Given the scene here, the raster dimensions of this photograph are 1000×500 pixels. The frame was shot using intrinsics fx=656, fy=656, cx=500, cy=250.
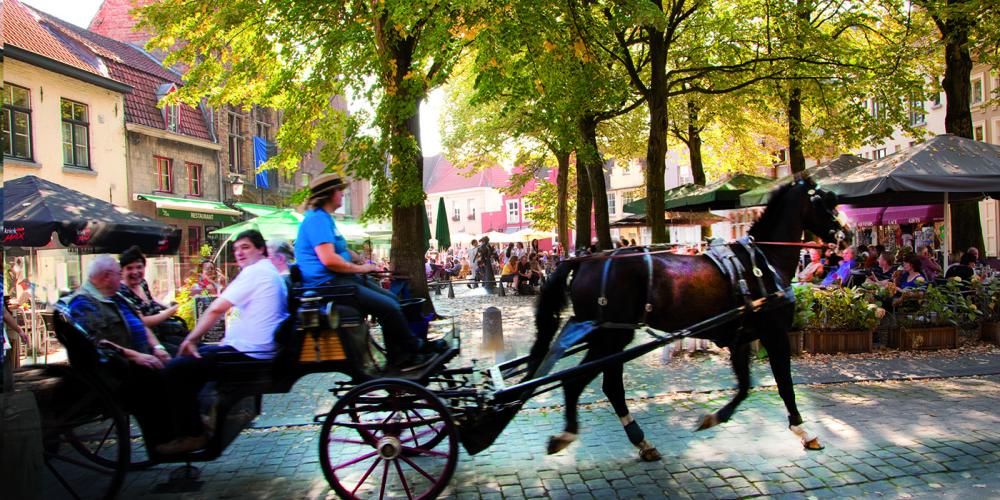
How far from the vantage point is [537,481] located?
14.9 ft

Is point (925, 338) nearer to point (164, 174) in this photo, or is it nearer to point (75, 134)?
point (75, 134)

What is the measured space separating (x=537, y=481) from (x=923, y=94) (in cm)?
1371

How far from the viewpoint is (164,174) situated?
76.0 feet

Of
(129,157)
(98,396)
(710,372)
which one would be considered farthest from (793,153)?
(129,157)

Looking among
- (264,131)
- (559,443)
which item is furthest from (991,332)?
(264,131)

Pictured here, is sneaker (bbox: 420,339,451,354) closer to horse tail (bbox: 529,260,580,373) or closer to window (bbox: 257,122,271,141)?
horse tail (bbox: 529,260,580,373)

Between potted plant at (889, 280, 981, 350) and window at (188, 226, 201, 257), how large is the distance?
2260 cm

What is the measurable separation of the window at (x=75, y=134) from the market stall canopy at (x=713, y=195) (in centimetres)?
1565

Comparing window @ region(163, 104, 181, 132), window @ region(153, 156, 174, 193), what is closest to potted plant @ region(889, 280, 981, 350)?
window @ region(153, 156, 174, 193)

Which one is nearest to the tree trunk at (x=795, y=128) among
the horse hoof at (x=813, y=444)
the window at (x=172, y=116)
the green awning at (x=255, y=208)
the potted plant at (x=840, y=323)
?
the potted plant at (x=840, y=323)

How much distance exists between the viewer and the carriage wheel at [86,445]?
4.14 metres

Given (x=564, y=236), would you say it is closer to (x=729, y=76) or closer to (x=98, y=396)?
(x=729, y=76)

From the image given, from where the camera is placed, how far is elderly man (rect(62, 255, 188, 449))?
420 centimetres

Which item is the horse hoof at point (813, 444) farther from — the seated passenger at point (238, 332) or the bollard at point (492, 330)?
the bollard at point (492, 330)
